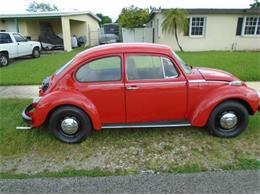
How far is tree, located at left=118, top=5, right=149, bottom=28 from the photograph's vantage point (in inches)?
752

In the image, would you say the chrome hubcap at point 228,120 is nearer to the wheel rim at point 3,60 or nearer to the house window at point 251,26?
the wheel rim at point 3,60

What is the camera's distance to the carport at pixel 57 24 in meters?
17.7

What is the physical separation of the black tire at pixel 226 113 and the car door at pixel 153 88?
21.7 inches

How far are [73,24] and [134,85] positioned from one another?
21.3m

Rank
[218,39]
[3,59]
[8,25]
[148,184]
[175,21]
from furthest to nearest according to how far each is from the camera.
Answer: [8,25] < [218,39] < [175,21] < [3,59] < [148,184]

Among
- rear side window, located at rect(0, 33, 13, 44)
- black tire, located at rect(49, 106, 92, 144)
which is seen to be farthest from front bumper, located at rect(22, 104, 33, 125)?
rear side window, located at rect(0, 33, 13, 44)

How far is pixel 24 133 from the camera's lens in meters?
4.38

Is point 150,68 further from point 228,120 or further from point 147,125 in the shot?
point 228,120

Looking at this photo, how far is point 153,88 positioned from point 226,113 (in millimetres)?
1366

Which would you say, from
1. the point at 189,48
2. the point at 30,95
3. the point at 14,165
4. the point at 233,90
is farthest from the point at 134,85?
the point at 189,48

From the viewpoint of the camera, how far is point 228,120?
13.1ft

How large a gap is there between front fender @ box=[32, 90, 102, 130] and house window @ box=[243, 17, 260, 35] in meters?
16.0

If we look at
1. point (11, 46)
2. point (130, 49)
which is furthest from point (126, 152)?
point (11, 46)

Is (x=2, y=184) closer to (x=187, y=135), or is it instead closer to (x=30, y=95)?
(x=187, y=135)
